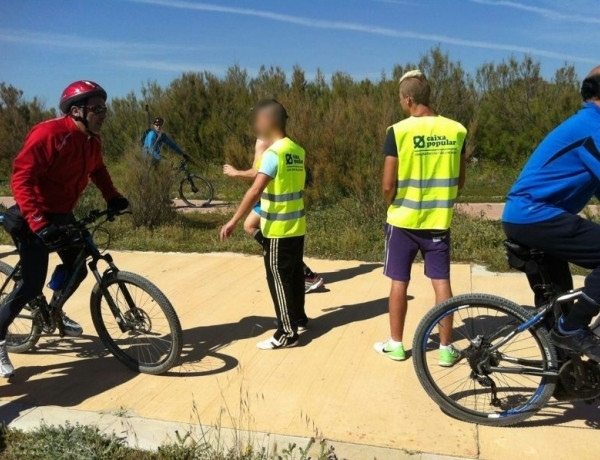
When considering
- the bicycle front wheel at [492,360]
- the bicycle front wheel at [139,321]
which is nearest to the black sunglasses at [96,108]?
the bicycle front wheel at [139,321]

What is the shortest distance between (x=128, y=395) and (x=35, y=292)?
94 centimetres

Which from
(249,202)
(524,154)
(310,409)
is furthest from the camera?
(524,154)

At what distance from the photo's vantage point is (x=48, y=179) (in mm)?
3715

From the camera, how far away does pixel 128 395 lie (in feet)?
11.9

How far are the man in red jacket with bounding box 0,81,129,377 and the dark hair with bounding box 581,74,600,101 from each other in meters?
2.87

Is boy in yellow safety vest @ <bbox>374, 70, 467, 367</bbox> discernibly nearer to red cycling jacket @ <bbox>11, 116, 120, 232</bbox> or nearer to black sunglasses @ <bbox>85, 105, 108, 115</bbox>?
black sunglasses @ <bbox>85, 105, 108, 115</bbox>

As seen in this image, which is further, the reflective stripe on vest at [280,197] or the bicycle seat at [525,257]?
the reflective stripe on vest at [280,197]

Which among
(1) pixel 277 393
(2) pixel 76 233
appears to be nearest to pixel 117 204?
(2) pixel 76 233

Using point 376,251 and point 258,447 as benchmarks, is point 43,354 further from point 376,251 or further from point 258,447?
point 376,251

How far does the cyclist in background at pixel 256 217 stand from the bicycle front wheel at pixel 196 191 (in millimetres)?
7344

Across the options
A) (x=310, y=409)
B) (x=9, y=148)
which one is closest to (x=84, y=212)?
(x=310, y=409)

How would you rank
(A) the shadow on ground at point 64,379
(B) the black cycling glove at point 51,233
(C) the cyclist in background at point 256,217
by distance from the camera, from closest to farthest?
(B) the black cycling glove at point 51,233 → (A) the shadow on ground at point 64,379 → (C) the cyclist in background at point 256,217

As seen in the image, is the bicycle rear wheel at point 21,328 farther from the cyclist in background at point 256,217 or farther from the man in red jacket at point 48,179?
the cyclist in background at point 256,217

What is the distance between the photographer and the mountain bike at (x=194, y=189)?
42.7 feet
